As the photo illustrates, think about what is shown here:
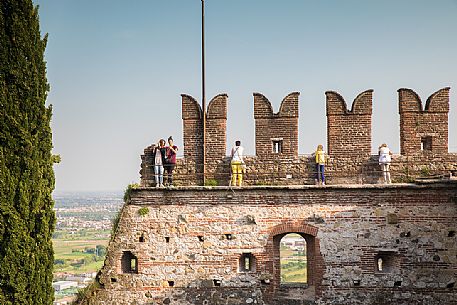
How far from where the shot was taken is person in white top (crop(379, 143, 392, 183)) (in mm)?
17234

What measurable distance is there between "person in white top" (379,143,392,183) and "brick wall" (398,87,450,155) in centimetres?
60

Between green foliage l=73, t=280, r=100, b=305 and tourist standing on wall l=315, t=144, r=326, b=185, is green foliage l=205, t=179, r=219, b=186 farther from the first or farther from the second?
green foliage l=73, t=280, r=100, b=305

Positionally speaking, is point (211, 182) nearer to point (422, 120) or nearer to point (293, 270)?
point (422, 120)

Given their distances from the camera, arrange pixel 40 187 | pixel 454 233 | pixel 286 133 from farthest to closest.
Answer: pixel 286 133 < pixel 454 233 < pixel 40 187

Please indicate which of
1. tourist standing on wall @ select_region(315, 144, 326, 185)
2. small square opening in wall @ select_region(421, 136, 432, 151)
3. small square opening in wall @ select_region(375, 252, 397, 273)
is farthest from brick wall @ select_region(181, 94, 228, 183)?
small square opening in wall @ select_region(421, 136, 432, 151)

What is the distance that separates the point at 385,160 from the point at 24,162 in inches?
390

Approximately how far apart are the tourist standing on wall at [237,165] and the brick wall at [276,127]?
0.54 meters

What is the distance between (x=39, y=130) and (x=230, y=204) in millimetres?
5655

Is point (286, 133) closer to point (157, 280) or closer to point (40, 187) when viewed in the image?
point (157, 280)

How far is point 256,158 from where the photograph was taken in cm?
1769

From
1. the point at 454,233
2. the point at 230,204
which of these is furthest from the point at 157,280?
the point at 454,233

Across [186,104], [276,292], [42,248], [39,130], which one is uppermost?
[186,104]

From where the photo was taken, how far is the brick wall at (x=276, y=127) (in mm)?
17406

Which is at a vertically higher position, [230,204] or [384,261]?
[230,204]
